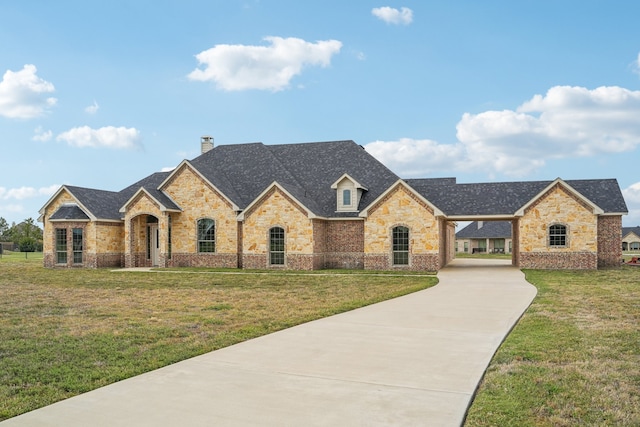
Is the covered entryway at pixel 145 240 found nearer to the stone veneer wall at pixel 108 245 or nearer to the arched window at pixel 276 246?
the stone veneer wall at pixel 108 245

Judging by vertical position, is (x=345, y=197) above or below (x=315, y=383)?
above

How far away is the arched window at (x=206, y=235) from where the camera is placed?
31.8 m

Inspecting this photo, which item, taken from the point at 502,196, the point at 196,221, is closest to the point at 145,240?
the point at 196,221

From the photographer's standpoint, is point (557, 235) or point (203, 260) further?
point (203, 260)

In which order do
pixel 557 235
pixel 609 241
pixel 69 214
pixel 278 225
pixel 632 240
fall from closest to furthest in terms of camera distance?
pixel 557 235
pixel 278 225
pixel 609 241
pixel 69 214
pixel 632 240

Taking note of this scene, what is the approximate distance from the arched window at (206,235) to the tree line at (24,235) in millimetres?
43693

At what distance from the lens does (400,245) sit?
96.1ft

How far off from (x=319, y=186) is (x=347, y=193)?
311 cm

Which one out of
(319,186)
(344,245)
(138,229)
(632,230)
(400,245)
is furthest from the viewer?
(632,230)

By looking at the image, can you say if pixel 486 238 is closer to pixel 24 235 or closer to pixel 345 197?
pixel 345 197

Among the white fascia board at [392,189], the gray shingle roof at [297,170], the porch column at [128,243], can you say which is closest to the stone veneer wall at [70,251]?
the porch column at [128,243]

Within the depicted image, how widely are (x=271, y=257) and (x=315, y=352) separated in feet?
73.8

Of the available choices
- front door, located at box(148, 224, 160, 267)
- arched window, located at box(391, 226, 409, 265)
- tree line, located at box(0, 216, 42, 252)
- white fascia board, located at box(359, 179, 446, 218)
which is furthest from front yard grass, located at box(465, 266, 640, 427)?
tree line, located at box(0, 216, 42, 252)

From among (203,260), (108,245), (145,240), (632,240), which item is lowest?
(632,240)
